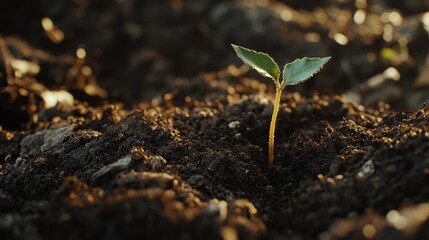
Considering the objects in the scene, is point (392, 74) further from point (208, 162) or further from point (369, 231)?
point (369, 231)

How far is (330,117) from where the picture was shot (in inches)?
88.1

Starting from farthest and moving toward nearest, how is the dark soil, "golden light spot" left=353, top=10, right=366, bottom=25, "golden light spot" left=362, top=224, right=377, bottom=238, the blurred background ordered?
1. "golden light spot" left=353, top=10, right=366, bottom=25
2. the blurred background
3. the dark soil
4. "golden light spot" left=362, top=224, right=377, bottom=238

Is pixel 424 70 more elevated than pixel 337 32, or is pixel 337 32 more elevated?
pixel 337 32

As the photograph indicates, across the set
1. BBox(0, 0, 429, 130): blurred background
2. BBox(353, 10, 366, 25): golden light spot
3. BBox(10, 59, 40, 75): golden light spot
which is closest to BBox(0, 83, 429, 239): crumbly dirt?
BBox(10, 59, 40, 75): golden light spot

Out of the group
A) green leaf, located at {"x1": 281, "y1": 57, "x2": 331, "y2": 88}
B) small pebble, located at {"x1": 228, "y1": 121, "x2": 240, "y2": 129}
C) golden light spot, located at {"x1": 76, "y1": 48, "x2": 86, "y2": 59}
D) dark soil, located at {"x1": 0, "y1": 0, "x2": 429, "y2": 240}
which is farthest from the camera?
golden light spot, located at {"x1": 76, "y1": 48, "x2": 86, "y2": 59}

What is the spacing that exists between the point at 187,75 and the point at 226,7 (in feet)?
2.62

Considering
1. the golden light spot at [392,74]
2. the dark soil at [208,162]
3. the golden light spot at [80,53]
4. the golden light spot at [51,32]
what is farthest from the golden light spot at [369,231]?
the golden light spot at [51,32]

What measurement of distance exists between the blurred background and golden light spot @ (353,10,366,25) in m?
0.02

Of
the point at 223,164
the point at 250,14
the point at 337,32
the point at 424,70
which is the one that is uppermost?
the point at 250,14

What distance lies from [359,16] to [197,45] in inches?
63.5

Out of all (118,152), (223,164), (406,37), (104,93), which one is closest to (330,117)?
(223,164)

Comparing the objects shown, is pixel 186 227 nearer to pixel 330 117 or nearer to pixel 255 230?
pixel 255 230

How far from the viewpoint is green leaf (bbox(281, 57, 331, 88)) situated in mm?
1584

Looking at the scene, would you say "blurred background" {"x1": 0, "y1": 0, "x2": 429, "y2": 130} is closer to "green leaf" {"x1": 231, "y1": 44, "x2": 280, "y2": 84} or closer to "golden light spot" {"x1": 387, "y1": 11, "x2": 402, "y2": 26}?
"golden light spot" {"x1": 387, "y1": 11, "x2": 402, "y2": 26}
